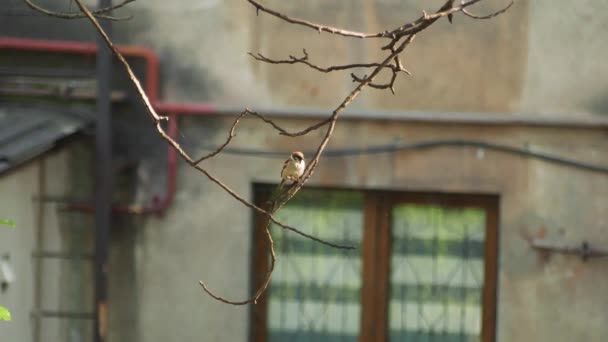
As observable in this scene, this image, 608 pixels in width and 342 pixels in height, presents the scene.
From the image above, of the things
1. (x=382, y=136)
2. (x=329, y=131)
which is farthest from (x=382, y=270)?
(x=329, y=131)

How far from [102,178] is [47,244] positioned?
48cm

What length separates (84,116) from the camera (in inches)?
283

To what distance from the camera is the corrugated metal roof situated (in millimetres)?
6398

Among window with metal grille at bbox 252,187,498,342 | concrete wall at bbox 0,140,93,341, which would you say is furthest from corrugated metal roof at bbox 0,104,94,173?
window with metal grille at bbox 252,187,498,342

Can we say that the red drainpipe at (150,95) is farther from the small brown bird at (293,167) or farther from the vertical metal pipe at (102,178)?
the small brown bird at (293,167)

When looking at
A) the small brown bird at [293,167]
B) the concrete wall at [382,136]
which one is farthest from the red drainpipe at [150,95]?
the small brown bird at [293,167]

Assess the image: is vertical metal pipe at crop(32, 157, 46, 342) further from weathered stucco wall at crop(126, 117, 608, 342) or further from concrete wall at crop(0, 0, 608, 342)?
weathered stucco wall at crop(126, 117, 608, 342)

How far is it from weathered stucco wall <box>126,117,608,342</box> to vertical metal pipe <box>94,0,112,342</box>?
287 millimetres

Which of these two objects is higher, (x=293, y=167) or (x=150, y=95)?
(x=150, y=95)

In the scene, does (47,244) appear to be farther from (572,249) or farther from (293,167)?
(293,167)

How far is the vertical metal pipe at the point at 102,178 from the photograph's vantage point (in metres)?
7.00

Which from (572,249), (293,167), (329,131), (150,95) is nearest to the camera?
(329,131)

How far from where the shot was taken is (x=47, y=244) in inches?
282

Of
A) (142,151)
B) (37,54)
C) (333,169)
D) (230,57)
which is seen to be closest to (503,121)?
(333,169)
